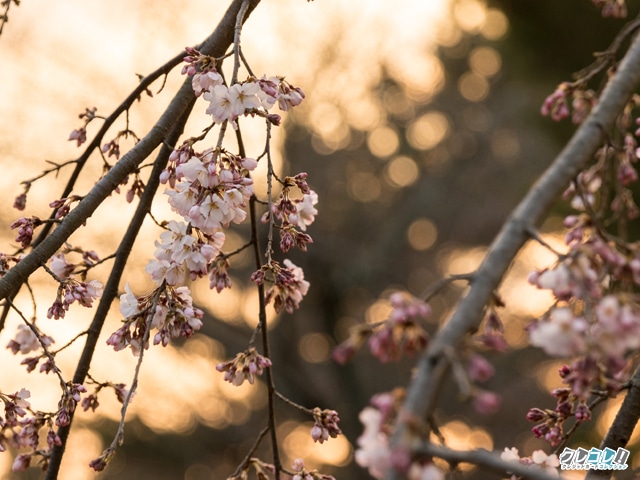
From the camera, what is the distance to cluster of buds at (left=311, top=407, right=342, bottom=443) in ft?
4.86

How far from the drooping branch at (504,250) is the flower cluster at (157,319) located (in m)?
0.68

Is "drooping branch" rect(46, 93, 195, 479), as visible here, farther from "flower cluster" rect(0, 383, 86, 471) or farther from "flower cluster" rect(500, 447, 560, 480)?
"flower cluster" rect(500, 447, 560, 480)

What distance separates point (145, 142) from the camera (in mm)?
1419

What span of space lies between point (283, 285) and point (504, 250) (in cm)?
76

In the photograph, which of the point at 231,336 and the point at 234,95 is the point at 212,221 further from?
the point at 231,336

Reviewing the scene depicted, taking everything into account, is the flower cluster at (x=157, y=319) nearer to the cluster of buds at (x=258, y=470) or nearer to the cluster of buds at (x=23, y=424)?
the cluster of buds at (x=23, y=424)

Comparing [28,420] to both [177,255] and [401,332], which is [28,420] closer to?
[177,255]

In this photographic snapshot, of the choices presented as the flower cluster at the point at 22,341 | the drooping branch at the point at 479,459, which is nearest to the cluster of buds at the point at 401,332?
the drooping branch at the point at 479,459

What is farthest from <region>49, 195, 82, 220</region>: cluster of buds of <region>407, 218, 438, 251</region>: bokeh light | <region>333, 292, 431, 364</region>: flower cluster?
<region>407, 218, 438, 251</region>: bokeh light

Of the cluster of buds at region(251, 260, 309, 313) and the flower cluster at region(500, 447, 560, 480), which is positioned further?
the cluster of buds at region(251, 260, 309, 313)

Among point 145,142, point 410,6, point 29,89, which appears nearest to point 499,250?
point 145,142

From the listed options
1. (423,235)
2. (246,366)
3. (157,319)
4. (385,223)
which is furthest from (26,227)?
(423,235)

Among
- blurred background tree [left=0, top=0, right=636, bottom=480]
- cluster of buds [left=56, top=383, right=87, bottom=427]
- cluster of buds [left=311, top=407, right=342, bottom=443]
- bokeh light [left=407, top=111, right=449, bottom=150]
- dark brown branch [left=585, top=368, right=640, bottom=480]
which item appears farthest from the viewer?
bokeh light [left=407, top=111, right=449, bottom=150]

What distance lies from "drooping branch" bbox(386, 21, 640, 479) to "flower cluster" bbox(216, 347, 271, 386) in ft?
2.27
